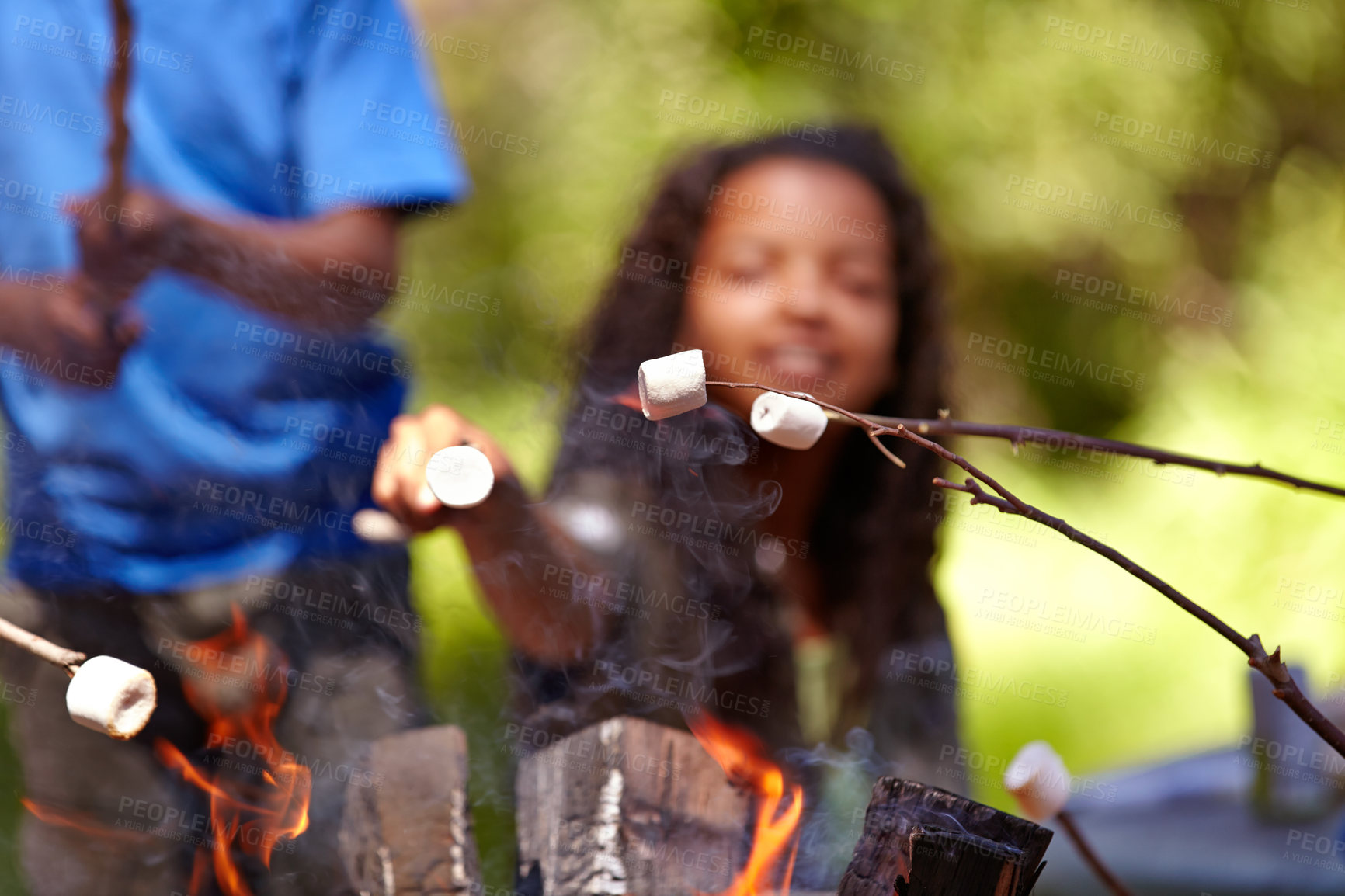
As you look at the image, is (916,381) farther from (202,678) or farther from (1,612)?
(1,612)

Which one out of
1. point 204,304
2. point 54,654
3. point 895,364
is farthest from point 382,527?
point 895,364

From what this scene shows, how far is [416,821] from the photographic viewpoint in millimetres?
749

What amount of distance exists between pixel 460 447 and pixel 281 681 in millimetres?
446

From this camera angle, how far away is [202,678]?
3.44 ft

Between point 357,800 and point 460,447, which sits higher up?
point 460,447

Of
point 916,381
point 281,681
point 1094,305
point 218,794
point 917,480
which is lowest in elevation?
point 218,794

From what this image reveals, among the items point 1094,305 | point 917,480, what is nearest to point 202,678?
point 917,480

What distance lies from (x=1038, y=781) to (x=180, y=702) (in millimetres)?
920

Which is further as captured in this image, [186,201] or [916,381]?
[916,381]

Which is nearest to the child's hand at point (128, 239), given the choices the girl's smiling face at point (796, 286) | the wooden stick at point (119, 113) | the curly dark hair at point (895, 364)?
the wooden stick at point (119, 113)

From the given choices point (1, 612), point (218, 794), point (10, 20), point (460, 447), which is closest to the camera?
point (460, 447)

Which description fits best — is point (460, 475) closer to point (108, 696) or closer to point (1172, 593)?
point (108, 696)

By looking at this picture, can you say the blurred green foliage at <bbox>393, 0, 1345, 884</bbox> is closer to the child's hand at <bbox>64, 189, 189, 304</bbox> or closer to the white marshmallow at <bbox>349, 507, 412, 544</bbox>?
the child's hand at <bbox>64, 189, 189, 304</bbox>

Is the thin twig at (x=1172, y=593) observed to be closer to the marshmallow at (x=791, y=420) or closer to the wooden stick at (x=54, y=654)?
the marshmallow at (x=791, y=420)
